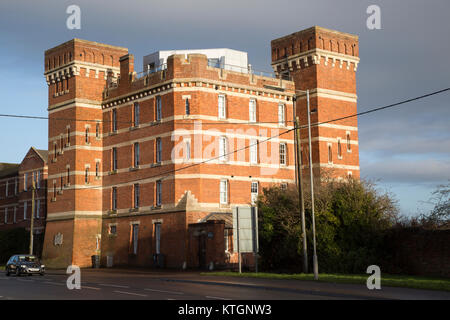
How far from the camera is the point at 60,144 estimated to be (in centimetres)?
5447

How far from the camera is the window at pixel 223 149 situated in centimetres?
4697

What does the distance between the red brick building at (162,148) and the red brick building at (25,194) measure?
9576 millimetres

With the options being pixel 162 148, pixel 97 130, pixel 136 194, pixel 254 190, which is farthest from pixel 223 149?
pixel 97 130

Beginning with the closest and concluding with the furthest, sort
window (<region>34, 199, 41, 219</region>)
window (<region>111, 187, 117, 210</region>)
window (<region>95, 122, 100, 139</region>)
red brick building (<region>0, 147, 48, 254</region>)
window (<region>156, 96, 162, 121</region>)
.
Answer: window (<region>156, 96, 162, 121</region>) → window (<region>111, 187, 117, 210</region>) → window (<region>95, 122, 100, 139</region>) → red brick building (<region>0, 147, 48, 254</region>) → window (<region>34, 199, 41, 219</region>)

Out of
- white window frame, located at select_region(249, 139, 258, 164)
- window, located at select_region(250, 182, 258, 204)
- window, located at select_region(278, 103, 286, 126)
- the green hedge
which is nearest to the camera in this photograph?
window, located at select_region(250, 182, 258, 204)

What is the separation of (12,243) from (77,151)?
64.2ft

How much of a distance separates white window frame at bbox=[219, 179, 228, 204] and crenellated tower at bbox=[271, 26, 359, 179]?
7.67 metres

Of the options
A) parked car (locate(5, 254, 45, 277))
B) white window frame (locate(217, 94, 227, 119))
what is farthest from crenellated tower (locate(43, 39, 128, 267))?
parked car (locate(5, 254, 45, 277))

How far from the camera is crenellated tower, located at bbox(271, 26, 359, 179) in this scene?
5000cm

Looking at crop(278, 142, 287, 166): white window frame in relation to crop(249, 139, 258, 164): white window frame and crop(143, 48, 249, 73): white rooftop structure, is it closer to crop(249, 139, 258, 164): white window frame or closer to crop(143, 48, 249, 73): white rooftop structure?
crop(249, 139, 258, 164): white window frame

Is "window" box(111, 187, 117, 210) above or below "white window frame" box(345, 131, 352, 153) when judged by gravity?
below

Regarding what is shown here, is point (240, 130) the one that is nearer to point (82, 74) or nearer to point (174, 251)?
point (174, 251)

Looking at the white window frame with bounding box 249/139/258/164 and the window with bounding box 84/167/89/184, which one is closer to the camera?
the white window frame with bounding box 249/139/258/164
